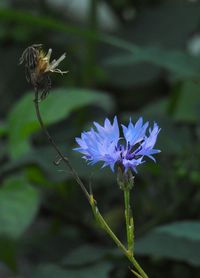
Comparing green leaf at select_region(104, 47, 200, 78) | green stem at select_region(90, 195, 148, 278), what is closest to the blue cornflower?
green stem at select_region(90, 195, 148, 278)

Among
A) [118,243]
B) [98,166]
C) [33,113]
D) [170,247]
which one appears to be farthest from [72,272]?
[118,243]

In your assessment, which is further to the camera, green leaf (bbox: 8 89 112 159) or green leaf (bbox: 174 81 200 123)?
green leaf (bbox: 174 81 200 123)

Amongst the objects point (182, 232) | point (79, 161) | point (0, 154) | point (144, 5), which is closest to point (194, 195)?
point (79, 161)

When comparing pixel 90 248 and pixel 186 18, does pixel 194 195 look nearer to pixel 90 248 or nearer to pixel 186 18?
pixel 90 248

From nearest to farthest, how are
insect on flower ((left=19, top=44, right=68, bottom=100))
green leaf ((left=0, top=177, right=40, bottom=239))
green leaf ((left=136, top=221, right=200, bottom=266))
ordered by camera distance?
insect on flower ((left=19, top=44, right=68, bottom=100)) < green leaf ((left=136, top=221, right=200, bottom=266)) < green leaf ((left=0, top=177, right=40, bottom=239))

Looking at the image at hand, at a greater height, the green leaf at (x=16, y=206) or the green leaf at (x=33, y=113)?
the green leaf at (x=33, y=113)

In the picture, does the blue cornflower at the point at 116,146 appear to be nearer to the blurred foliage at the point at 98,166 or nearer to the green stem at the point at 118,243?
the green stem at the point at 118,243

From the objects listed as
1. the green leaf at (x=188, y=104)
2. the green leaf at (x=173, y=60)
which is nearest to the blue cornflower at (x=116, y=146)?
the green leaf at (x=173, y=60)

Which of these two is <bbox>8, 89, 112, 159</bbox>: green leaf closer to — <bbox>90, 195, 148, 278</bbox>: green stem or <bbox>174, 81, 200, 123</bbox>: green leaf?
<bbox>174, 81, 200, 123</bbox>: green leaf
